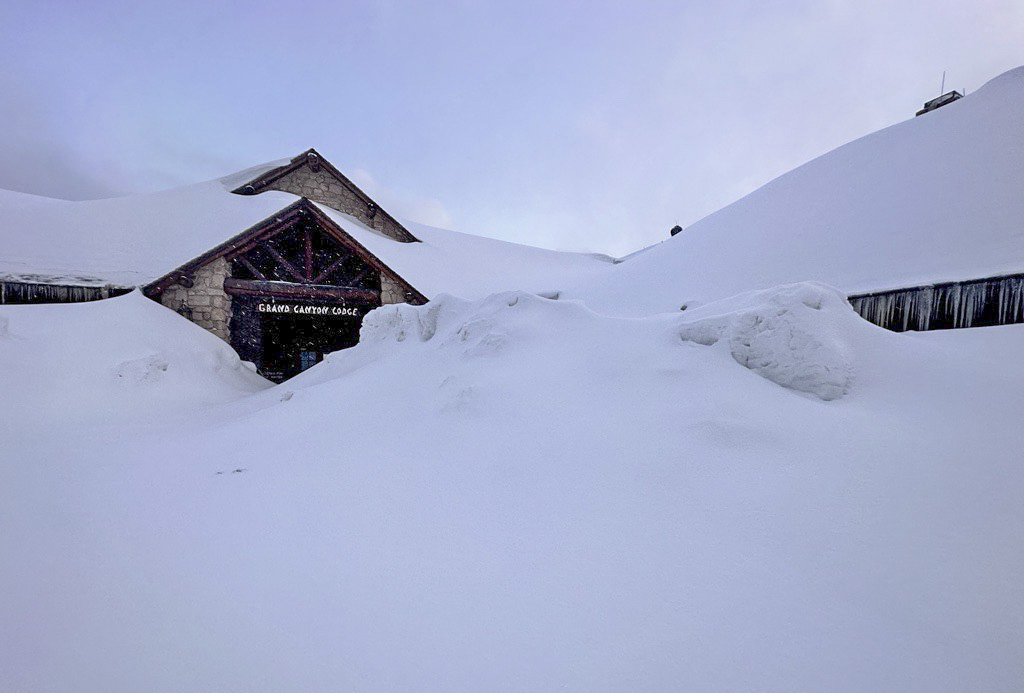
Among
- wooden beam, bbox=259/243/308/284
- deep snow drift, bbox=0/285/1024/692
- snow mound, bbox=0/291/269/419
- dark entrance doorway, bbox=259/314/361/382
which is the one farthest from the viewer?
dark entrance doorway, bbox=259/314/361/382

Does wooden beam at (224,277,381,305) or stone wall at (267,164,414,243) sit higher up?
stone wall at (267,164,414,243)

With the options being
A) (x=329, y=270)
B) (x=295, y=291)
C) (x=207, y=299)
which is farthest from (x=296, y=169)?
(x=207, y=299)

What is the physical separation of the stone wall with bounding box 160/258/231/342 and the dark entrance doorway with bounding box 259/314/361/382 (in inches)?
152

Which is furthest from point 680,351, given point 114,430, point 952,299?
point 114,430

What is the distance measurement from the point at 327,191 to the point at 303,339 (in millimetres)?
7856

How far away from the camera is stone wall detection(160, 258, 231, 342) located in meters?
9.59

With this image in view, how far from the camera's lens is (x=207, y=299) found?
32.2ft

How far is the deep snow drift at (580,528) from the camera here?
1622mm

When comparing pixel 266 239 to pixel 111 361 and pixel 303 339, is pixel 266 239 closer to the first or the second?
pixel 111 361

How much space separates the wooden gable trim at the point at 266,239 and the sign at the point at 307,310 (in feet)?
4.34

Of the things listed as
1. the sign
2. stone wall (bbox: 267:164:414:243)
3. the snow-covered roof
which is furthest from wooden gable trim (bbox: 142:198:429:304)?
stone wall (bbox: 267:164:414:243)

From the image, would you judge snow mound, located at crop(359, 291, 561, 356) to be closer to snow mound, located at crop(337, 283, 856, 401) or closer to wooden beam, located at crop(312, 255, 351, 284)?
snow mound, located at crop(337, 283, 856, 401)

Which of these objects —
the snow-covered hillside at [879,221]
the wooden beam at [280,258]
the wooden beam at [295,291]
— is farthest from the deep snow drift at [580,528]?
the wooden beam at [280,258]

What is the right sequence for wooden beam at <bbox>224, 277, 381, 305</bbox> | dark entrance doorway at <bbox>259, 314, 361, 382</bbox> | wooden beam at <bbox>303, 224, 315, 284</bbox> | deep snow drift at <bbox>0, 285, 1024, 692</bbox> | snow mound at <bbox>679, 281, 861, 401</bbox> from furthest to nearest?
dark entrance doorway at <bbox>259, 314, 361, 382</bbox>, wooden beam at <bbox>303, 224, 315, 284</bbox>, wooden beam at <bbox>224, 277, 381, 305</bbox>, snow mound at <bbox>679, 281, 861, 401</bbox>, deep snow drift at <bbox>0, 285, 1024, 692</bbox>
